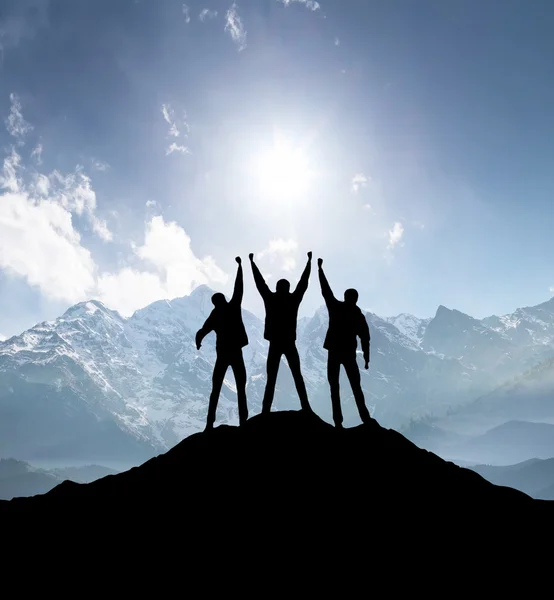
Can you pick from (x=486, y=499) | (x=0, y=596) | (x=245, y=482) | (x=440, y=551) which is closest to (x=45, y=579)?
(x=0, y=596)

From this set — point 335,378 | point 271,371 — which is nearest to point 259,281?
point 271,371

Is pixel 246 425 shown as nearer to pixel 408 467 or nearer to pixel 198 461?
pixel 198 461

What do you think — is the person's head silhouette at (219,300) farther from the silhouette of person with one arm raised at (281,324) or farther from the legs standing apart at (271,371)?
the legs standing apart at (271,371)

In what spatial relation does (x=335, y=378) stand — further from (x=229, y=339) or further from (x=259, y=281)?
(x=259, y=281)

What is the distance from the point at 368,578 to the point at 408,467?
303 centimetres

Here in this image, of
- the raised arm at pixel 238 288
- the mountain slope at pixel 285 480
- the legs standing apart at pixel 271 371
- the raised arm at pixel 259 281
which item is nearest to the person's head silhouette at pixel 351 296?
the raised arm at pixel 259 281

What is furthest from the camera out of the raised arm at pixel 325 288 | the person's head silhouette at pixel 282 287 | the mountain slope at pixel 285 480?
the raised arm at pixel 325 288

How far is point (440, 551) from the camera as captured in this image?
7.36m

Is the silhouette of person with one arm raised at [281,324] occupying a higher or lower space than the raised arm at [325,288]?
lower

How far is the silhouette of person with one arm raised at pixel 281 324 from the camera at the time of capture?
35.3 feet

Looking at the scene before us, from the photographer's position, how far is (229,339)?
1126 cm

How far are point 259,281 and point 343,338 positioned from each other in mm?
2628

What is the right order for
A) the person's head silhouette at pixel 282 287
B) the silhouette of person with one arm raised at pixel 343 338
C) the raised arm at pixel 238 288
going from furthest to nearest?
the raised arm at pixel 238 288 < the person's head silhouette at pixel 282 287 < the silhouette of person with one arm raised at pixel 343 338

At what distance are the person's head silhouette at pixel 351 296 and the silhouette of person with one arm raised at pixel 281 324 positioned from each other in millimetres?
1170
